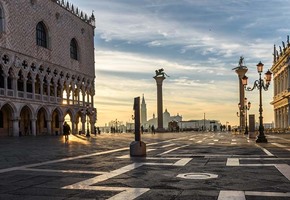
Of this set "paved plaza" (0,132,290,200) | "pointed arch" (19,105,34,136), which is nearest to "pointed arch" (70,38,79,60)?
"pointed arch" (19,105,34,136)

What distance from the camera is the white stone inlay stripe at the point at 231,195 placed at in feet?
21.5

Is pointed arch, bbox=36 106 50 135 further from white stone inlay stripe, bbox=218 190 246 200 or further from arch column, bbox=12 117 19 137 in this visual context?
white stone inlay stripe, bbox=218 190 246 200

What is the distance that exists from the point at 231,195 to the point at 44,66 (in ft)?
175

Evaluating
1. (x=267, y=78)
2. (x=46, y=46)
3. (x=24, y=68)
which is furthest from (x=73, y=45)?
(x=267, y=78)

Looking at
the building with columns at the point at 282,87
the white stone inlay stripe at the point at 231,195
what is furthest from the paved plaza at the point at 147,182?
the building with columns at the point at 282,87

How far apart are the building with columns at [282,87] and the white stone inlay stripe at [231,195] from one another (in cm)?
7118

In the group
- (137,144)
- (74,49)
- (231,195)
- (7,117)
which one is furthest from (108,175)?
(74,49)

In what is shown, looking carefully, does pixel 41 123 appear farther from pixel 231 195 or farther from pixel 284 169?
pixel 231 195

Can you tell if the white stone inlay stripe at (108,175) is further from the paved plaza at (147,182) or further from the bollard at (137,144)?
the bollard at (137,144)

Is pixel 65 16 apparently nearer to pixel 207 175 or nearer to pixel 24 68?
pixel 24 68

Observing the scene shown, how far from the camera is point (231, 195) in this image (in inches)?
268

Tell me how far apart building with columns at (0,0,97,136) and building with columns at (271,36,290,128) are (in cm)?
3749

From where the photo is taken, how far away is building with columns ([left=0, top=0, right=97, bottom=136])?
49.2 metres

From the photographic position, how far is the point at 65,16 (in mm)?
64625
